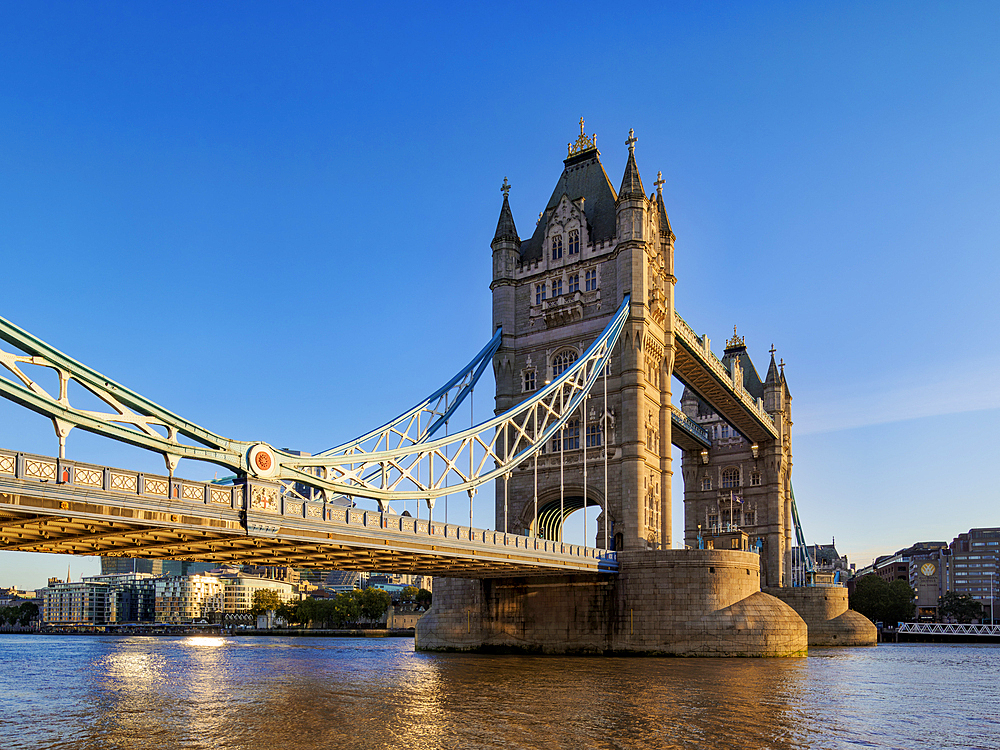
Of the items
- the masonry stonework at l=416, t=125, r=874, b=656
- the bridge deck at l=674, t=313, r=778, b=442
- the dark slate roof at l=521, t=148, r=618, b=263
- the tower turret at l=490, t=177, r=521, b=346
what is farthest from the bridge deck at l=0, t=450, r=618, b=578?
the bridge deck at l=674, t=313, r=778, b=442

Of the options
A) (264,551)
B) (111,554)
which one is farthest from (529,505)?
(111,554)

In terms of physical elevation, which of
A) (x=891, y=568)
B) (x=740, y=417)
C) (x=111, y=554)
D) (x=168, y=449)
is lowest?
(x=891, y=568)

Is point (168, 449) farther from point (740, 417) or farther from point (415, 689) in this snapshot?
point (740, 417)

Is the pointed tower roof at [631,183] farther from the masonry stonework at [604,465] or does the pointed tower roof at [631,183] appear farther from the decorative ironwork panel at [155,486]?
the decorative ironwork panel at [155,486]

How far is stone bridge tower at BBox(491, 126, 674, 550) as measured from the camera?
51375 mm

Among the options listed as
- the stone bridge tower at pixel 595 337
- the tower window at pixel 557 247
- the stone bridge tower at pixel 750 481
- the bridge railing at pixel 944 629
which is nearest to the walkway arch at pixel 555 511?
the stone bridge tower at pixel 595 337

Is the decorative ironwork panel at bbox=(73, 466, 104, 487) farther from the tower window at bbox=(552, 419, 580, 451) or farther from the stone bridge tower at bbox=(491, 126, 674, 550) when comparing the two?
the tower window at bbox=(552, 419, 580, 451)

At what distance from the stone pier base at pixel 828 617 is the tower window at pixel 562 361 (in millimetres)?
30373

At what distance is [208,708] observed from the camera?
25906 millimetres

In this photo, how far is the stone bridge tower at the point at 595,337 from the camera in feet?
169

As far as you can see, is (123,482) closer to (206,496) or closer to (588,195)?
(206,496)

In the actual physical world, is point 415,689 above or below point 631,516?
below

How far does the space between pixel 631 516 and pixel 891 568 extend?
6746 inches

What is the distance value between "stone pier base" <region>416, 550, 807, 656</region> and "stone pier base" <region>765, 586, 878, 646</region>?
25870 mm
